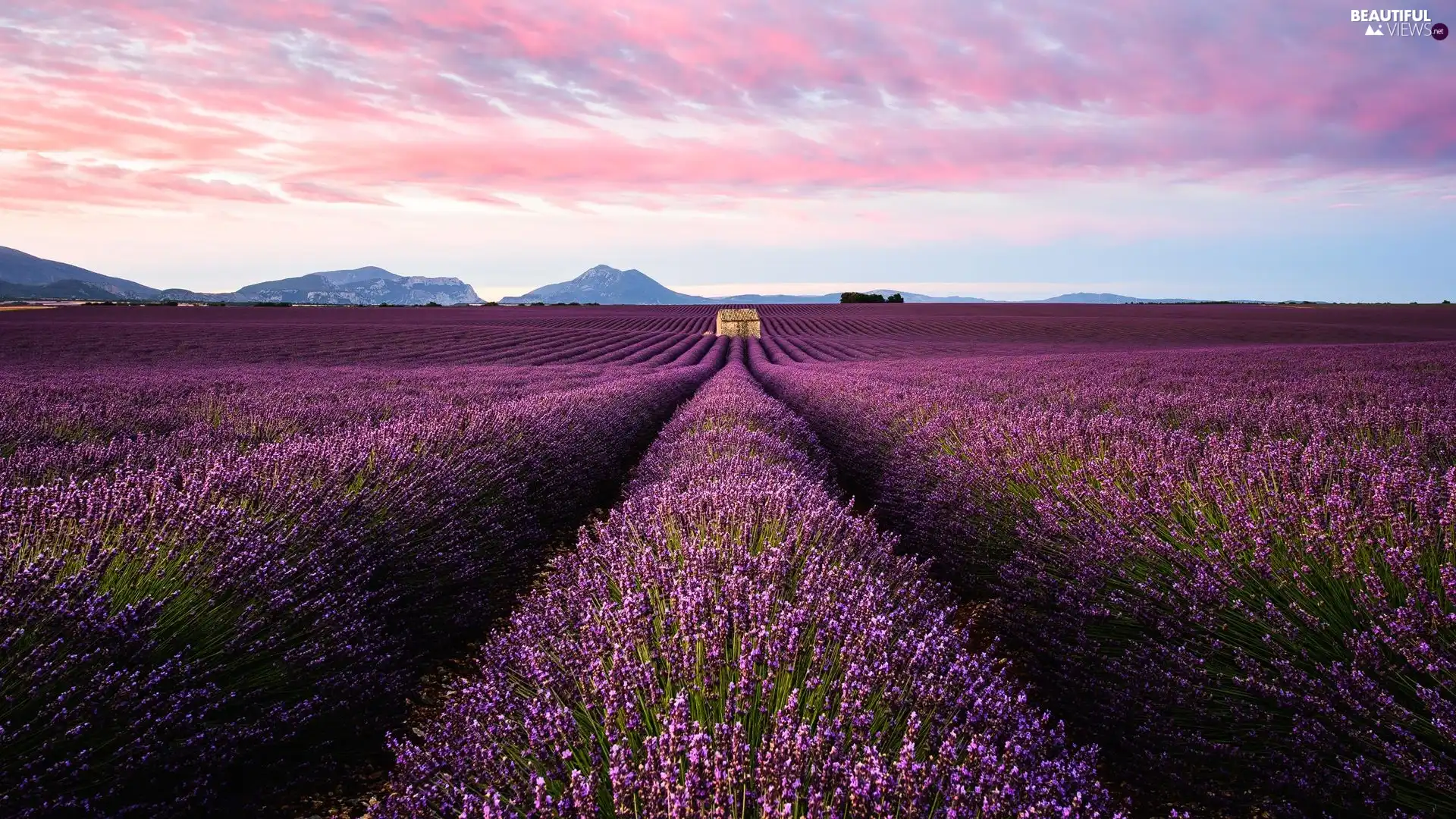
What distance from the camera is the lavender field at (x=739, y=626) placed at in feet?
4.76

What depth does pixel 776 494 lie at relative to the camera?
Result: 3053 millimetres

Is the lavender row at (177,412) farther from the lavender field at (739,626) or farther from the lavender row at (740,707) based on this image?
the lavender row at (740,707)

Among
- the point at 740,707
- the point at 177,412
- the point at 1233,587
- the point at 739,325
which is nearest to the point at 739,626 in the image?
the point at 740,707

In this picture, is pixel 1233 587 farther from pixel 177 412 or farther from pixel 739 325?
pixel 739 325

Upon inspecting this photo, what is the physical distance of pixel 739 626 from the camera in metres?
1.80

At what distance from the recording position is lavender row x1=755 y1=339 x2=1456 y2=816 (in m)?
1.80

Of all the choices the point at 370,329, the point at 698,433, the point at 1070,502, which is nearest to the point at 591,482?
the point at 698,433

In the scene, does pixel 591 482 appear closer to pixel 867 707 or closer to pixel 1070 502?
pixel 1070 502

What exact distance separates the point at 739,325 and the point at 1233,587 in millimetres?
39735

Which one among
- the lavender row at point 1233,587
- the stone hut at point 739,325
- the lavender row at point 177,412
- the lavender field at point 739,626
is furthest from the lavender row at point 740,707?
the stone hut at point 739,325

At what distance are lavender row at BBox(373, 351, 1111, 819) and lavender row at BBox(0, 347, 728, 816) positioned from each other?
57cm

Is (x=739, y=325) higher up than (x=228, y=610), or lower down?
higher up

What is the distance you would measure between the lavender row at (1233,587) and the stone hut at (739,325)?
36.2 meters

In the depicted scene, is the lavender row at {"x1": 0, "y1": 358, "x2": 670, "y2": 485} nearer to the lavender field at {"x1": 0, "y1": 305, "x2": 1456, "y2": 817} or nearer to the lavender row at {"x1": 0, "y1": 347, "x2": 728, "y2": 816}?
the lavender field at {"x1": 0, "y1": 305, "x2": 1456, "y2": 817}
